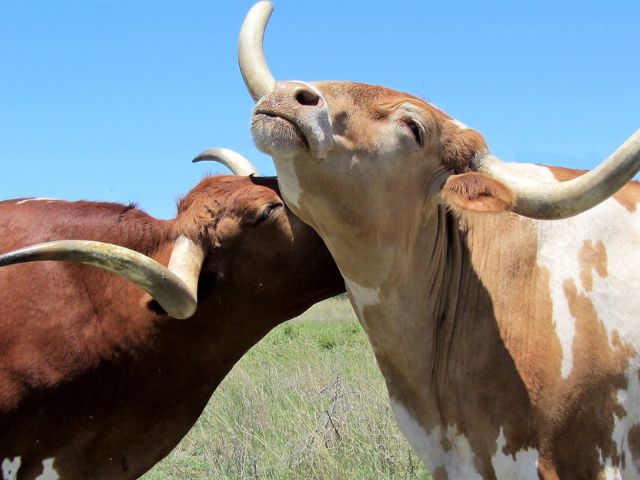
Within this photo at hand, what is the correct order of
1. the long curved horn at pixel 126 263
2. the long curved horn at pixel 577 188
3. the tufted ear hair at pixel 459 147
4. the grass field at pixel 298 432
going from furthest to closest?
the grass field at pixel 298 432 < the long curved horn at pixel 126 263 < the tufted ear hair at pixel 459 147 < the long curved horn at pixel 577 188

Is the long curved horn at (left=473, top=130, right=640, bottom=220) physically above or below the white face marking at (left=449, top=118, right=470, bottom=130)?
below

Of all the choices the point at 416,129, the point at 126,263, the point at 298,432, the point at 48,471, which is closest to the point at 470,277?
the point at 416,129

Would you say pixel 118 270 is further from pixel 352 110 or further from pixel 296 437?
pixel 296 437

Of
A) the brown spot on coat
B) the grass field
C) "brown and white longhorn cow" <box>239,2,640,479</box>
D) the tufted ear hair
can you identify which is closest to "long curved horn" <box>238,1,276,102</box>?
"brown and white longhorn cow" <box>239,2,640,479</box>

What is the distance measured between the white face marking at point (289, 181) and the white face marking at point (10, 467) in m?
2.32

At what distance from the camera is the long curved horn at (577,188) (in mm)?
3180

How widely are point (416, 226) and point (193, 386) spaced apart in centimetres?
198

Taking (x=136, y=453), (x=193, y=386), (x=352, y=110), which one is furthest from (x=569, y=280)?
(x=136, y=453)

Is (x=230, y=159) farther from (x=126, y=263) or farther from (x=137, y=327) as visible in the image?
(x=126, y=263)

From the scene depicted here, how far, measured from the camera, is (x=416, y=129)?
3867 mm

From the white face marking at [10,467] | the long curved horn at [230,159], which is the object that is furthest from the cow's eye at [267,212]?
the white face marking at [10,467]

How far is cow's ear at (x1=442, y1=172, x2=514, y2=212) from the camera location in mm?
3604

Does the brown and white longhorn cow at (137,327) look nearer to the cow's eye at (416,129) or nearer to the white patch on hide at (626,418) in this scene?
the cow's eye at (416,129)

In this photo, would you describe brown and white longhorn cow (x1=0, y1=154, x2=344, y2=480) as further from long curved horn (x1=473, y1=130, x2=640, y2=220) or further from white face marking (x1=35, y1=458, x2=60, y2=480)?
long curved horn (x1=473, y1=130, x2=640, y2=220)
